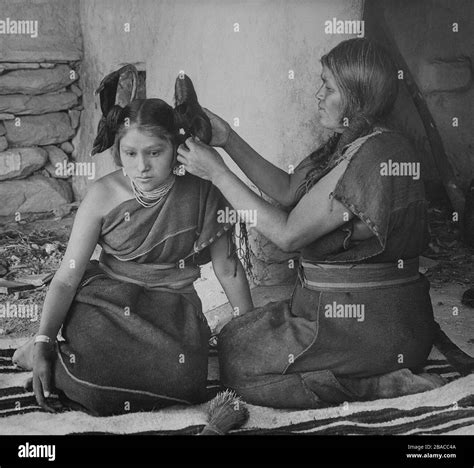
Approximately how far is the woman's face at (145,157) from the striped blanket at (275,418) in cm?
73

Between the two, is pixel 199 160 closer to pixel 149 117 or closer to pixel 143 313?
pixel 149 117

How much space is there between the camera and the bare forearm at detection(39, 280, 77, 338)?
2.69 m

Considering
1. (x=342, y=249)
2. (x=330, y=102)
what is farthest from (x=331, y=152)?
(x=342, y=249)

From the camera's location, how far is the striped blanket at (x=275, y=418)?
2.65m

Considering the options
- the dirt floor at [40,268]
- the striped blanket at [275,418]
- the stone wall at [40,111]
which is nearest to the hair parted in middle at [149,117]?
the stone wall at [40,111]

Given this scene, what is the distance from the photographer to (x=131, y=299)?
107 inches

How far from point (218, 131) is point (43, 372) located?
966 millimetres

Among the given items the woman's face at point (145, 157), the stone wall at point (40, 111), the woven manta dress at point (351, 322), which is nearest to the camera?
the woman's face at point (145, 157)

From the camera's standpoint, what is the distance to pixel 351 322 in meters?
2.81

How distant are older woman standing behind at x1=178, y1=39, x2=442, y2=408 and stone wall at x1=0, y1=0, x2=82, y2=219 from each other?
499 millimetres

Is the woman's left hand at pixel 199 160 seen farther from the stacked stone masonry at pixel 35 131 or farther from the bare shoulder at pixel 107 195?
the stacked stone masonry at pixel 35 131

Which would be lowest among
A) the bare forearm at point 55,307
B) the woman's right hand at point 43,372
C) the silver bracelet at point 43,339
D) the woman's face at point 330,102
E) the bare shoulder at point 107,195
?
the woman's right hand at point 43,372

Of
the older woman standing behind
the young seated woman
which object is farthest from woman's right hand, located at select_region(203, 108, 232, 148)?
the young seated woman
